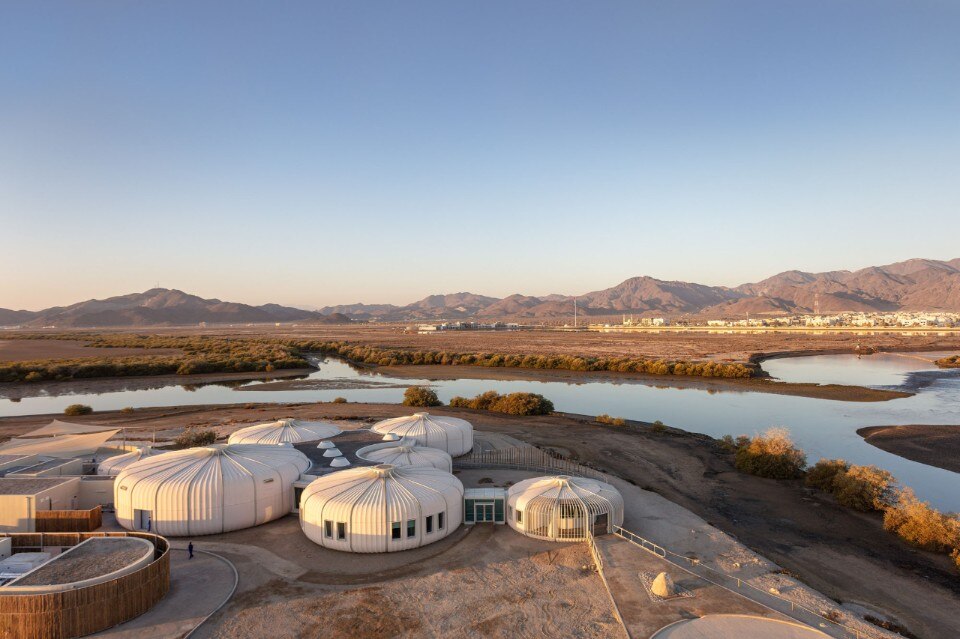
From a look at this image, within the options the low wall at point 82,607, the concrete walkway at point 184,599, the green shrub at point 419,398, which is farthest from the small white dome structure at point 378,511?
the green shrub at point 419,398

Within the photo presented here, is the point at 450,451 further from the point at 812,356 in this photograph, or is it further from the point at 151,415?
the point at 812,356

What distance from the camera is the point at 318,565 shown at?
20.5 m

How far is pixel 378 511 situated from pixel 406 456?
7537mm

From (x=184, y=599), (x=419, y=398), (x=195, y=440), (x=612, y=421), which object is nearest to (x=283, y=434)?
(x=195, y=440)

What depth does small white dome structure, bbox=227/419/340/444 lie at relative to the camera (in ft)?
108

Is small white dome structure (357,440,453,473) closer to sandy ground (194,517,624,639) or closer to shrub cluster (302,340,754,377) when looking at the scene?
sandy ground (194,517,624,639)

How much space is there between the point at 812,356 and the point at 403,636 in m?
107

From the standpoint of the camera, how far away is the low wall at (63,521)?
2262 cm

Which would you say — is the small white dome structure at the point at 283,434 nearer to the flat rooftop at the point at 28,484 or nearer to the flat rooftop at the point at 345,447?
the flat rooftop at the point at 345,447

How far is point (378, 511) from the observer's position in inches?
850

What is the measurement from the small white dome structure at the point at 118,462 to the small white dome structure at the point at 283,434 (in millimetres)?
4677

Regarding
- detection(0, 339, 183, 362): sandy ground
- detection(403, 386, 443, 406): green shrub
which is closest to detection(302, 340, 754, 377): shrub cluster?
detection(403, 386, 443, 406): green shrub

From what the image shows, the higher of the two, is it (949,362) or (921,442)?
(949,362)

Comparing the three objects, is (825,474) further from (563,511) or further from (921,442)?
(563,511)
